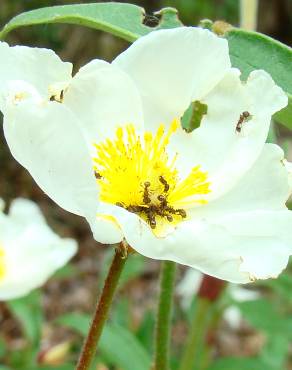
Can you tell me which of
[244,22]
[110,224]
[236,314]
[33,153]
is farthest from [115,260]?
[236,314]

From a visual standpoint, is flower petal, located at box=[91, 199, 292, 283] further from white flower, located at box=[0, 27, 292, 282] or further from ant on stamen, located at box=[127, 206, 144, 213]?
ant on stamen, located at box=[127, 206, 144, 213]

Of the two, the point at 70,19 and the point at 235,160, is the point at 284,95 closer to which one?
the point at 235,160

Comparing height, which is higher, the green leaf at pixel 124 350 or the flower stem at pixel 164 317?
the flower stem at pixel 164 317

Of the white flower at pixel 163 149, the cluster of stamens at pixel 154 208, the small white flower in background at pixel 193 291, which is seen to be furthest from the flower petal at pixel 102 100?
the small white flower in background at pixel 193 291

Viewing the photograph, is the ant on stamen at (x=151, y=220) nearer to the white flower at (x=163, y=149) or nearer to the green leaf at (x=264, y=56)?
the white flower at (x=163, y=149)

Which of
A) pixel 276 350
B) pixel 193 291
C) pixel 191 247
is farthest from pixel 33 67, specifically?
pixel 193 291
